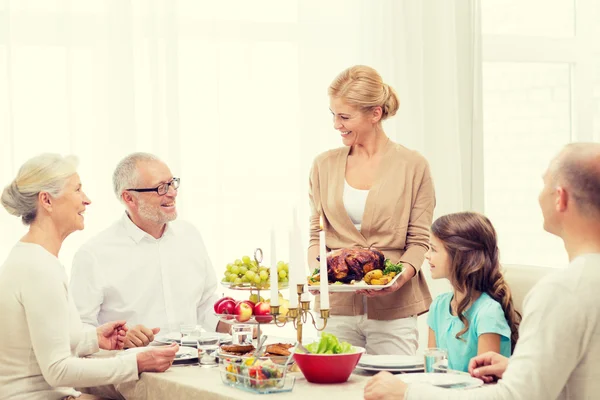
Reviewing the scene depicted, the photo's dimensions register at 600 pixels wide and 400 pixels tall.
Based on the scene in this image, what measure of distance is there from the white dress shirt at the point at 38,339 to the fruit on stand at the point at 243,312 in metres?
0.33

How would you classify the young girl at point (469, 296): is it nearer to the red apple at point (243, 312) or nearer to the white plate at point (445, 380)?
the white plate at point (445, 380)

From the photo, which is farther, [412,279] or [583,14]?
[583,14]

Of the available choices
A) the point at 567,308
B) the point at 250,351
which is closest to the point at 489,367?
the point at 567,308

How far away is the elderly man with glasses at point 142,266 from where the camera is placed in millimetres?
3133

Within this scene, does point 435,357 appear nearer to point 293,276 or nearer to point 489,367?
point 489,367

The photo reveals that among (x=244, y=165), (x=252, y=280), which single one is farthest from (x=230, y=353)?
(x=244, y=165)

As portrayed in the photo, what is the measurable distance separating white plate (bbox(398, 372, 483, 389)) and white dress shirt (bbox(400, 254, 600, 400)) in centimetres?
32

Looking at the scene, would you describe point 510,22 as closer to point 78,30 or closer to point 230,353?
point 78,30

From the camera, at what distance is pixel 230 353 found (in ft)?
8.16

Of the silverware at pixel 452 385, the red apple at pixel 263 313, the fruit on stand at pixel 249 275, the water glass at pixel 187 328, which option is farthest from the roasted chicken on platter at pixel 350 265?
the silverware at pixel 452 385

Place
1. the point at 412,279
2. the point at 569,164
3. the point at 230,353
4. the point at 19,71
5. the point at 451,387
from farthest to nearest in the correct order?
the point at 19,71
the point at 412,279
the point at 230,353
the point at 451,387
the point at 569,164

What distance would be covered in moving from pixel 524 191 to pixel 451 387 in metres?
3.62

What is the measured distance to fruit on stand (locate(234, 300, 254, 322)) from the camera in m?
2.60

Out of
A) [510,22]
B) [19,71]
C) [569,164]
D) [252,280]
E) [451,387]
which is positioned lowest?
[451,387]
